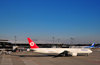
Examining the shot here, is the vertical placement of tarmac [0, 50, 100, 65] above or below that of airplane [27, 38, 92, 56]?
below

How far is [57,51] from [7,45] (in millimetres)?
67793

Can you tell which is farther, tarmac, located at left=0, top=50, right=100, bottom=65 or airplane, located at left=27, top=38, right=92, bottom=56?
airplane, located at left=27, top=38, right=92, bottom=56

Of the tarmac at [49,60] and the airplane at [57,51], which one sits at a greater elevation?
the airplane at [57,51]

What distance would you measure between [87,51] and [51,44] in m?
93.1

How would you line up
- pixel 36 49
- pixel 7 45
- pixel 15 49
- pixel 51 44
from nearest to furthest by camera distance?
1. pixel 36 49
2. pixel 15 49
3. pixel 7 45
4. pixel 51 44

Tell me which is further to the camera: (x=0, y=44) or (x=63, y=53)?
(x=0, y=44)

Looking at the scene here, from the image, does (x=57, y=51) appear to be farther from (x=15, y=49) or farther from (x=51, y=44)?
(x=51, y=44)

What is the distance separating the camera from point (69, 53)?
157 ft

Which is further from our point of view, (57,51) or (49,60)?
(57,51)

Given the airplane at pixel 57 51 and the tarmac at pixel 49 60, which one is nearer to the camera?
the tarmac at pixel 49 60

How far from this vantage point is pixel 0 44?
106m

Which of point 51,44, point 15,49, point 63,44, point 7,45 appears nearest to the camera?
point 15,49

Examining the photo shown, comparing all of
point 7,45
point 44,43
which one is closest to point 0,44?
point 7,45

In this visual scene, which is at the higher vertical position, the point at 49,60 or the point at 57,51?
the point at 57,51
